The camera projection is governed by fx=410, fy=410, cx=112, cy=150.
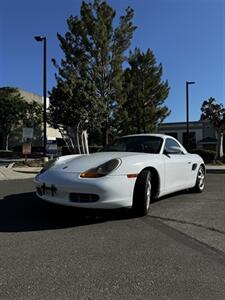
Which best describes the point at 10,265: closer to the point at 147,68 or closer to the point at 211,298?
the point at 211,298

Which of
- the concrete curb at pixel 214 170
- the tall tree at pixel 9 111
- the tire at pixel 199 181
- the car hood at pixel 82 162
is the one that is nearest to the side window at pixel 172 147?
the tire at pixel 199 181

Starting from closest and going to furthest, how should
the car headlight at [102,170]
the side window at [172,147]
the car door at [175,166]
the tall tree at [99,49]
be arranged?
the car headlight at [102,170] < the car door at [175,166] < the side window at [172,147] < the tall tree at [99,49]

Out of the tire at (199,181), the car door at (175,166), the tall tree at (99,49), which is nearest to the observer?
the car door at (175,166)

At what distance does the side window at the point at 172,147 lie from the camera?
7.63m

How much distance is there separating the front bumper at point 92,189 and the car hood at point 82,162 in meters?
0.17

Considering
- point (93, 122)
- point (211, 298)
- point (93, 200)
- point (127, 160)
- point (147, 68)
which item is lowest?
point (211, 298)

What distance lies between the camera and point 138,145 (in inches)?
298

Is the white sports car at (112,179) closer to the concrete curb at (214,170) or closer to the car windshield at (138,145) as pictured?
the car windshield at (138,145)

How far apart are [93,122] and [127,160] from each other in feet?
50.5

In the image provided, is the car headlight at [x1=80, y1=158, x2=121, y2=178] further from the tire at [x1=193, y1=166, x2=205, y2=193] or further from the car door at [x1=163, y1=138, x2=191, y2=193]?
the tire at [x1=193, y1=166, x2=205, y2=193]

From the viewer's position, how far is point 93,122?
21.5 m

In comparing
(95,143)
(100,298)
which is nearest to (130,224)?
(100,298)

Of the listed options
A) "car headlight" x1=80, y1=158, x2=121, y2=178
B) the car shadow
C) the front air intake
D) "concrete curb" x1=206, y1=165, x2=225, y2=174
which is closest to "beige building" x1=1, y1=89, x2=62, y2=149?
"concrete curb" x1=206, y1=165, x2=225, y2=174

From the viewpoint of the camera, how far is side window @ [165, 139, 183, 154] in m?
7.63
